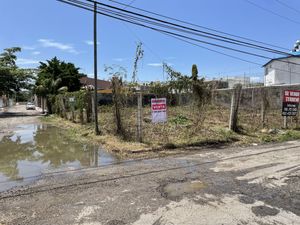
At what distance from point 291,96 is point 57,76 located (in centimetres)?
3247

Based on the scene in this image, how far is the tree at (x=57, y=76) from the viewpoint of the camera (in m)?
37.2

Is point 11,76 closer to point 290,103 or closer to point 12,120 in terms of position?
point 12,120

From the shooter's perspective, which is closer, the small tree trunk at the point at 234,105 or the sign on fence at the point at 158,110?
the sign on fence at the point at 158,110

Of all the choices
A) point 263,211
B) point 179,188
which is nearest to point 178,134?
point 179,188

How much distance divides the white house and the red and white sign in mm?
28064

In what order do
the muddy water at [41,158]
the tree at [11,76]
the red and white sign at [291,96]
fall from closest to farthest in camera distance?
the muddy water at [41,158], the red and white sign at [291,96], the tree at [11,76]

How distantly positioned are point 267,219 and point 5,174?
20.7ft

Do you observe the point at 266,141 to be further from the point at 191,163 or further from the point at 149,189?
the point at 149,189

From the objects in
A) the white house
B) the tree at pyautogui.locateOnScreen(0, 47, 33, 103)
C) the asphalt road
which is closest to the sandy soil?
the tree at pyautogui.locateOnScreen(0, 47, 33, 103)

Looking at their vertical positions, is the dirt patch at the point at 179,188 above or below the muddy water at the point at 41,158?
above

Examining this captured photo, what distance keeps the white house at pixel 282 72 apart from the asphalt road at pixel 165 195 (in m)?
36.7

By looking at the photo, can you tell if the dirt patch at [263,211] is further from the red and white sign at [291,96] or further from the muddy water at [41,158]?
the red and white sign at [291,96]

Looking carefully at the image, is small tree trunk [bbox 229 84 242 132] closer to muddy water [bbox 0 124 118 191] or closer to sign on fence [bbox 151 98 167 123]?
sign on fence [bbox 151 98 167 123]

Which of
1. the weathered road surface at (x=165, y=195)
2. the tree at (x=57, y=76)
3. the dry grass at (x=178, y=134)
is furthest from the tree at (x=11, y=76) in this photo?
the weathered road surface at (x=165, y=195)
